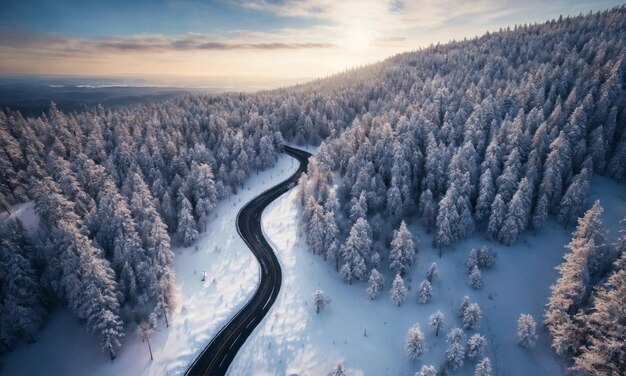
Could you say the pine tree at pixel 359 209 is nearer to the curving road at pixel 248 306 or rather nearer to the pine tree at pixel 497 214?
the curving road at pixel 248 306

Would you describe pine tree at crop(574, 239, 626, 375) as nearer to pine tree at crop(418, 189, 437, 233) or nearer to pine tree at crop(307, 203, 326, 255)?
pine tree at crop(418, 189, 437, 233)

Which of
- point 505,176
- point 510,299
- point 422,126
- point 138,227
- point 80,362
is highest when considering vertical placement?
point 422,126

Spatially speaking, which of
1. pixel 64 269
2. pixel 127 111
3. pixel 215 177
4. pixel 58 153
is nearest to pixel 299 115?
pixel 215 177

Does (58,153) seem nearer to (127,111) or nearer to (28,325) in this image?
(127,111)

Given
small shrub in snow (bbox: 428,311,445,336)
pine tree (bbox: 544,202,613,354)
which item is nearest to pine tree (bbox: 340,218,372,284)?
small shrub in snow (bbox: 428,311,445,336)

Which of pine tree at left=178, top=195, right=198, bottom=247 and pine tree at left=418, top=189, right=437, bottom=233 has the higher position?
pine tree at left=418, top=189, right=437, bottom=233

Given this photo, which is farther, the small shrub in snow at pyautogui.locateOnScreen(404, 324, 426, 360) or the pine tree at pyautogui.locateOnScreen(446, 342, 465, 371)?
the small shrub in snow at pyautogui.locateOnScreen(404, 324, 426, 360)

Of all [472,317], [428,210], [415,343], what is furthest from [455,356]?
[428,210]
